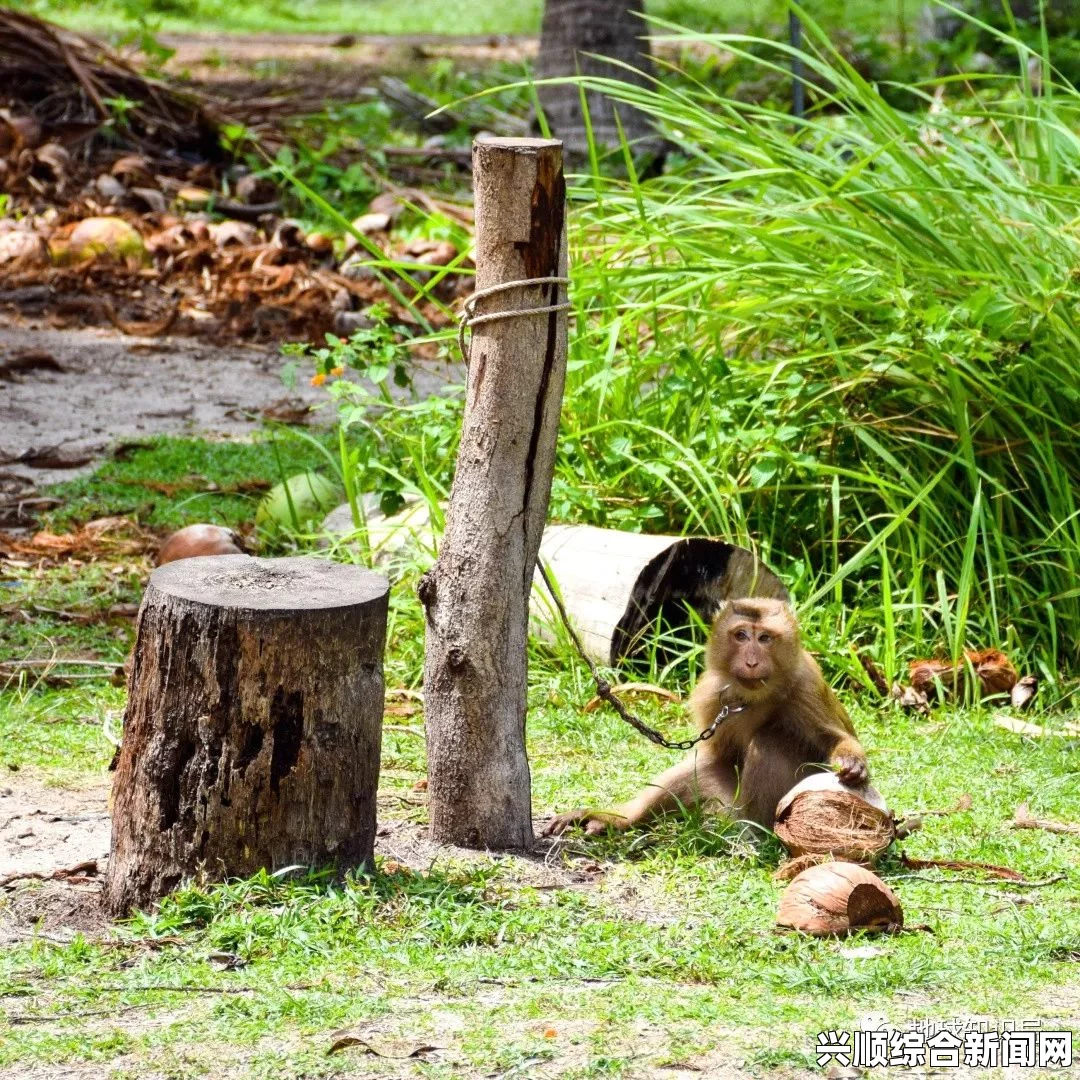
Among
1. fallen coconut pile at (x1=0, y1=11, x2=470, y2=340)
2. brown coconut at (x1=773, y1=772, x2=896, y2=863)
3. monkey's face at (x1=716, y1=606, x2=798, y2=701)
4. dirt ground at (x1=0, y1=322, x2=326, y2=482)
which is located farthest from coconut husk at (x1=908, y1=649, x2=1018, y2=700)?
fallen coconut pile at (x1=0, y1=11, x2=470, y2=340)

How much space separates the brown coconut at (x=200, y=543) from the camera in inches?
232

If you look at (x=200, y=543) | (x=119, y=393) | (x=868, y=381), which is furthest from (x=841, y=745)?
(x=119, y=393)

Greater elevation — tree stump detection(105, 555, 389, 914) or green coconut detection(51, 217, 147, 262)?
green coconut detection(51, 217, 147, 262)

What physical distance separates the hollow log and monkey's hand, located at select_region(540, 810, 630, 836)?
1167mm

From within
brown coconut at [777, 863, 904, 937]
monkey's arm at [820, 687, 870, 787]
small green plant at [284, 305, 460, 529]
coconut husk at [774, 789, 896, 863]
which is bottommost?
brown coconut at [777, 863, 904, 937]

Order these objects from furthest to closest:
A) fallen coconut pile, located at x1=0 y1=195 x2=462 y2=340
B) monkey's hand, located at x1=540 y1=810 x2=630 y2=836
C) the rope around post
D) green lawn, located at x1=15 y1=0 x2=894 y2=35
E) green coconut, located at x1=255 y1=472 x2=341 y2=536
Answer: green lawn, located at x1=15 y1=0 x2=894 y2=35 → fallen coconut pile, located at x1=0 y1=195 x2=462 y2=340 → green coconut, located at x1=255 y1=472 x2=341 y2=536 → monkey's hand, located at x1=540 y1=810 x2=630 y2=836 → the rope around post

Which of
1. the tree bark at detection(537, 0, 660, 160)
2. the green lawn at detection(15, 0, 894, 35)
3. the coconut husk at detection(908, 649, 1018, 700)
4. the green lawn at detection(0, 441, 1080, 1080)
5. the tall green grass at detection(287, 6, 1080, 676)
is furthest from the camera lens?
the green lawn at detection(15, 0, 894, 35)

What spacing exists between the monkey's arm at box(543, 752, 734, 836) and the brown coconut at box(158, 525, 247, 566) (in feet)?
6.79

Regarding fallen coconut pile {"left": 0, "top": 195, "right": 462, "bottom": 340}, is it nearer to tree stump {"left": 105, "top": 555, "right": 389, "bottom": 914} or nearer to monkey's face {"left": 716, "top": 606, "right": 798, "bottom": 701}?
monkey's face {"left": 716, "top": 606, "right": 798, "bottom": 701}

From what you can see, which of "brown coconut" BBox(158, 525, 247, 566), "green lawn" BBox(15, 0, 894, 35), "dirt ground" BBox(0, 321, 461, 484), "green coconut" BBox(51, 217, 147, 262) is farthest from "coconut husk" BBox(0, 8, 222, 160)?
"brown coconut" BBox(158, 525, 247, 566)

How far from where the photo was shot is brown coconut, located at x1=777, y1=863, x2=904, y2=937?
139 inches

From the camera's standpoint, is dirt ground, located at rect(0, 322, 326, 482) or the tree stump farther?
dirt ground, located at rect(0, 322, 326, 482)

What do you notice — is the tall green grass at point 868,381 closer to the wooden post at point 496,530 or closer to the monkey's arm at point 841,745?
the monkey's arm at point 841,745

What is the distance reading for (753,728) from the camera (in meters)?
4.23
